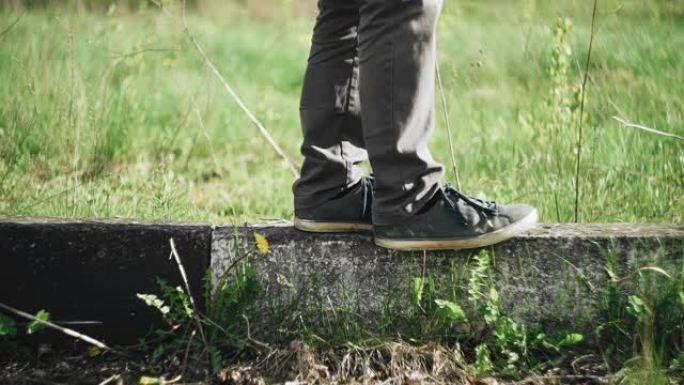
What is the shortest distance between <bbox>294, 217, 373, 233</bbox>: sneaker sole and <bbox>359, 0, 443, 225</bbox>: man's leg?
160 millimetres

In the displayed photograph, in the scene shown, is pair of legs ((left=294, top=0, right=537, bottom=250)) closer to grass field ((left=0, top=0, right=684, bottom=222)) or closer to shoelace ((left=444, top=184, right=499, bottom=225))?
shoelace ((left=444, top=184, right=499, bottom=225))

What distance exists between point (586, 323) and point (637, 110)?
1.34 m

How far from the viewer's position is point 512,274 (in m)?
2.43

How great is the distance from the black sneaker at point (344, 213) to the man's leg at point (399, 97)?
14 centimetres

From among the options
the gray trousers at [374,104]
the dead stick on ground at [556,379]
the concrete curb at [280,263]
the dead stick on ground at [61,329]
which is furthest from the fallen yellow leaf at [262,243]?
the dead stick on ground at [556,379]

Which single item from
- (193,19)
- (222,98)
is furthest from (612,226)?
(193,19)

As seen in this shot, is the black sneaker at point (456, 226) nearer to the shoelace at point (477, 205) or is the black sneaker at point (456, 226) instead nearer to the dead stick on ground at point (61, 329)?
the shoelace at point (477, 205)

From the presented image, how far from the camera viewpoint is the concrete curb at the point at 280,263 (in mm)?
2426

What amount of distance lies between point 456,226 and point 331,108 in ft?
1.60

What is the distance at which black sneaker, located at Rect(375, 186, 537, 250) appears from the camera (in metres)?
2.31

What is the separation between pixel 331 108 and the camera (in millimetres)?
2422

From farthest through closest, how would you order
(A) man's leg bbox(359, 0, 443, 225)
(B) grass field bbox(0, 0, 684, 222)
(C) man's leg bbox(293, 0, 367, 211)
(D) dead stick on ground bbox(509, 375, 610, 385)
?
1. (B) grass field bbox(0, 0, 684, 222)
2. (C) man's leg bbox(293, 0, 367, 211)
3. (D) dead stick on ground bbox(509, 375, 610, 385)
4. (A) man's leg bbox(359, 0, 443, 225)

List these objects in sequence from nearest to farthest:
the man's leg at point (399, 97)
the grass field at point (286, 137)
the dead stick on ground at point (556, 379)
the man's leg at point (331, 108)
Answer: the man's leg at point (399, 97)
the dead stick on ground at point (556, 379)
the man's leg at point (331, 108)
the grass field at point (286, 137)

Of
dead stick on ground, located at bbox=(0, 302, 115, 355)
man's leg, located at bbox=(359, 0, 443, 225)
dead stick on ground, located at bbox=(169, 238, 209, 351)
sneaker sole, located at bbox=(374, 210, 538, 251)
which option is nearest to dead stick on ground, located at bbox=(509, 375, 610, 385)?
sneaker sole, located at bbox=(374, 210, 538, 251)
